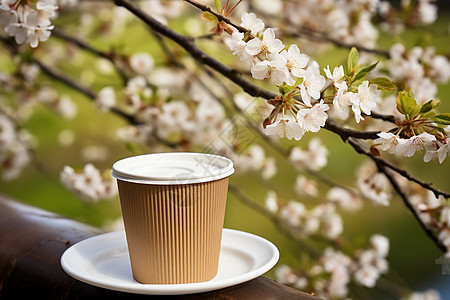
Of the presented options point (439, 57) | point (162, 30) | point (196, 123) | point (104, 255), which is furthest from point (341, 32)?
point (104, 255)

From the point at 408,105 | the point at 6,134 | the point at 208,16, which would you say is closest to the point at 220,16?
the point at 208,16

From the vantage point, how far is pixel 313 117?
504 mm

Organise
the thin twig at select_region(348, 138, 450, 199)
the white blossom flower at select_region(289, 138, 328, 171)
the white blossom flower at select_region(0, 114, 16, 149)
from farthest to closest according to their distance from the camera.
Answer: the white blossom flower at select_region(0, 114, 16, 149) → the white blossom flower at select_region(289, 138, 328, 171) → the thin twig at select_region(348, 138, 450, 199)

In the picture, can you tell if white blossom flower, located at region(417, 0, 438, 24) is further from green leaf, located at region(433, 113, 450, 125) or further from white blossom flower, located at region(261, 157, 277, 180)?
green leaf, located at region(433, 113, 450, 125)

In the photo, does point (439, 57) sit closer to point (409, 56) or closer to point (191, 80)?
point (409, 56)

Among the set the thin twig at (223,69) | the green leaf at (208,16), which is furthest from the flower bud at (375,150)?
the green leaf at (208,16)

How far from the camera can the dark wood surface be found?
520mm

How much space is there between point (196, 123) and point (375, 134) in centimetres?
88

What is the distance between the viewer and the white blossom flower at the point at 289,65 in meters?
0.50

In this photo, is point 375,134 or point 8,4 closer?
point 375,134

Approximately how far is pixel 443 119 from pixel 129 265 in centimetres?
39

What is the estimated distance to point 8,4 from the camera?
672mm

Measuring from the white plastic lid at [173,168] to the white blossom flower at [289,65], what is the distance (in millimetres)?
113

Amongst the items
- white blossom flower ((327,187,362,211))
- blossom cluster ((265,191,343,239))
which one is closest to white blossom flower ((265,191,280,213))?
blossom cluster ((265,191,343,239))
